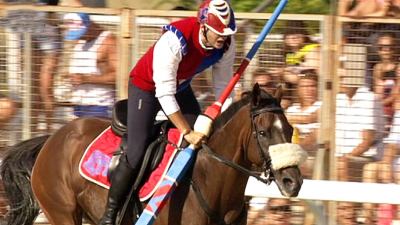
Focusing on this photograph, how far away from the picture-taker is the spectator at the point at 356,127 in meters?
7.94

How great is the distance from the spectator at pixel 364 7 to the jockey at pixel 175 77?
2.26 meters

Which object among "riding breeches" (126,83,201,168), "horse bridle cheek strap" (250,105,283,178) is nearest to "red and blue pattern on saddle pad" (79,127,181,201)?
"riding breeches" (126,83,201,168)

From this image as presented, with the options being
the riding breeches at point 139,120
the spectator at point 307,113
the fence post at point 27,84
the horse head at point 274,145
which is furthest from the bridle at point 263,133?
the fence post at point 27,84

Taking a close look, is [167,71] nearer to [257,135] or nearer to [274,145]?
[257,135]

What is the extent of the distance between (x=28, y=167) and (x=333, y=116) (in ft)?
8.58

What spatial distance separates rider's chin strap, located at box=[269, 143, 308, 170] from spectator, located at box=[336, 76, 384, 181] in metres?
2.43

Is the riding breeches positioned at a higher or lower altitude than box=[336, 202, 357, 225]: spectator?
higher

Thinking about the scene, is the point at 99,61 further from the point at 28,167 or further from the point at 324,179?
the point at 324,179

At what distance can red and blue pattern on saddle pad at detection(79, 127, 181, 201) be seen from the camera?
6227mm

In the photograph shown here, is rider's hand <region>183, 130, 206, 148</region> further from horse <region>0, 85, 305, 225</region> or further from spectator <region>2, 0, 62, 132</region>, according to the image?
spectator <region>2, 0, 62, 132</region>

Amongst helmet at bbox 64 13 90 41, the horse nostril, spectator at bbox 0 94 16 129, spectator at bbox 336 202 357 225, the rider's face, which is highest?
helmet at bbox 64 13 90 41

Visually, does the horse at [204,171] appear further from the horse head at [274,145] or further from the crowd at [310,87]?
the crowd at [310,87]

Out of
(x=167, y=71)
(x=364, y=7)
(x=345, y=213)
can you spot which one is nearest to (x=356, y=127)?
(x=345, y=213)

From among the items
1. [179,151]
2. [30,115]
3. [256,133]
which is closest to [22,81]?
[30,115]
